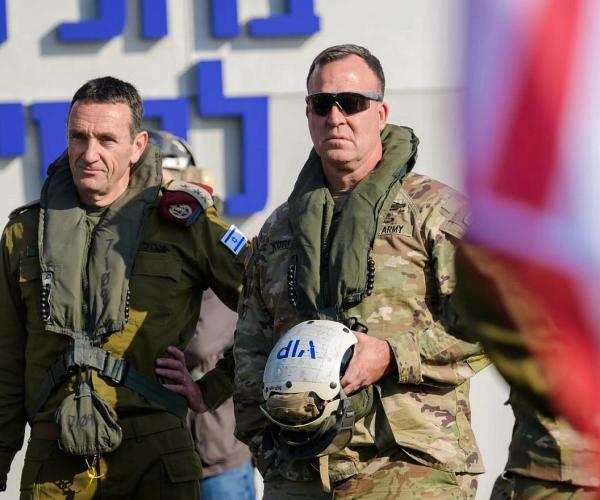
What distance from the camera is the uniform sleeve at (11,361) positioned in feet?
17.0

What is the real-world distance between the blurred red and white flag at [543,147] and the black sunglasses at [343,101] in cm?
325

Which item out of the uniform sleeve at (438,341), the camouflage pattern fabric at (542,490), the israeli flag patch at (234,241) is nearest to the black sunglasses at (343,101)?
the uniform sleeve at (438,341)

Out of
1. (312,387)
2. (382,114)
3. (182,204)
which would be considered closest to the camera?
(312,387)

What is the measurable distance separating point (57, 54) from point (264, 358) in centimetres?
432

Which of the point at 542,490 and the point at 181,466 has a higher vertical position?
the point at 542,490

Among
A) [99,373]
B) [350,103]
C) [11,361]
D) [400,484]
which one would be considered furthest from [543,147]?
[11,361]

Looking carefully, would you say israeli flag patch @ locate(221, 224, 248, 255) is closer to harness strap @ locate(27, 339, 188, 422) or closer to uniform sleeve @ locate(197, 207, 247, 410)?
uniform sleeve @ locate(197, 207, 247, 410)

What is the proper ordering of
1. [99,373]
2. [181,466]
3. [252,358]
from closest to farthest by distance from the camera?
1. [252,358]
2. [99,373]
3. [181,466]

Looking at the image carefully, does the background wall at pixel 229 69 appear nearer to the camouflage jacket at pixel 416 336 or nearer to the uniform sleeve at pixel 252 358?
the uniform sleeve at pixel 252 358

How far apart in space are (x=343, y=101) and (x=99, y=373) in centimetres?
141

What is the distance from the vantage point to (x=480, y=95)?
139cm

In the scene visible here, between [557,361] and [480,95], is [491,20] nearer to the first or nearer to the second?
[480,95]

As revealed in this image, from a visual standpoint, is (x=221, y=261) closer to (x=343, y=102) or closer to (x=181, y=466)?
(x=181, y=466)

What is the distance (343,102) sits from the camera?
4730 millimetres
